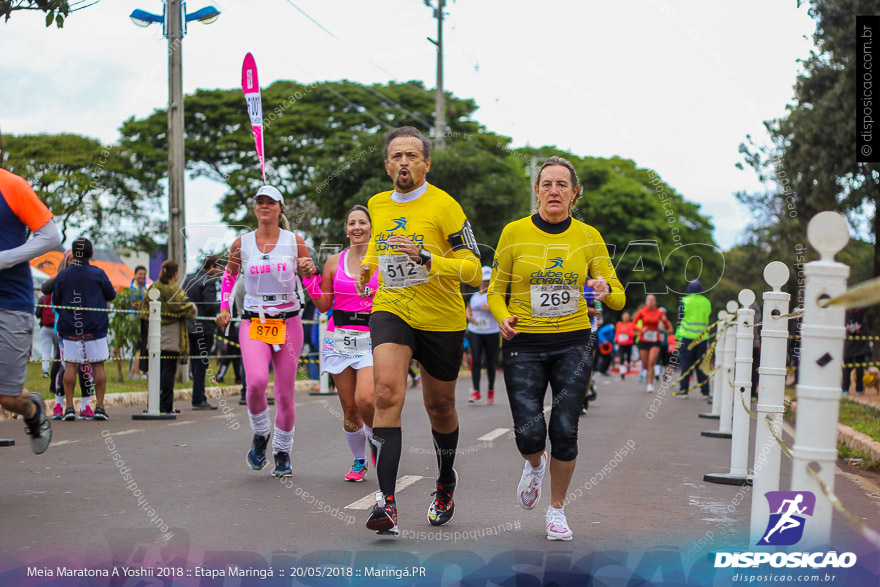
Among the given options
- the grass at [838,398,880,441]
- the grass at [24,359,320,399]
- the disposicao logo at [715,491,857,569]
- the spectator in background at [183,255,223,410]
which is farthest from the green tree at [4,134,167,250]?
the disposicao logo at [715,491,857,569]

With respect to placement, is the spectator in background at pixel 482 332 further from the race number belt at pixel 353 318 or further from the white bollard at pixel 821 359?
the white bollard at pixel 821 359

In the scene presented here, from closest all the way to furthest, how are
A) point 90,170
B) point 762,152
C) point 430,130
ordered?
point 762,152 < point 90,170 < point 430,130

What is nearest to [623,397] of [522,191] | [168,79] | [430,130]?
[168,79]

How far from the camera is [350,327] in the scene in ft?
23.0

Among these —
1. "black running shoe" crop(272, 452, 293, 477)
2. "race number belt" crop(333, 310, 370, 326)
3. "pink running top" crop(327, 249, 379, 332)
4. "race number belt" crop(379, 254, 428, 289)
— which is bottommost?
"black running shoe" crop(272, 452, 293, 477)

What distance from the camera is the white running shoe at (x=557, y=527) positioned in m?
5.16

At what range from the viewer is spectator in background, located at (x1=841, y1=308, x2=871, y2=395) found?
19.3 metres

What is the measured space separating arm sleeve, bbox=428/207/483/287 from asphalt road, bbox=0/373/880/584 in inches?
53.9

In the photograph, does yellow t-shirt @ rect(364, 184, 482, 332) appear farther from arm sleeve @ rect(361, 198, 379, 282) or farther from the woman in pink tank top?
the woman in pink tank top

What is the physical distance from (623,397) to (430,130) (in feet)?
71.1

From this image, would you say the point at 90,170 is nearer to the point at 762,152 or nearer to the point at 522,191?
the point at 522,191

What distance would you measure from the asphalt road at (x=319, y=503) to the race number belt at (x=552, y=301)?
1.20 m

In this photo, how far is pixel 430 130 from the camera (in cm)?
3762

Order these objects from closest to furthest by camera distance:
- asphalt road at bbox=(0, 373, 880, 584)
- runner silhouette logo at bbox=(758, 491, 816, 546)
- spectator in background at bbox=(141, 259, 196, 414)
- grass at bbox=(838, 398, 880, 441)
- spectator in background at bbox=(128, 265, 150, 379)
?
runner silhouette logo at bbox=(758, 491, 816, 546) → asphalt road at bbox=(0, 373, 880, 584) → grass at bbox=(838, 398, 880, 441) → spectator in background at bbox=(141, 259, 196, 414) → spectator in background at bbox=(128, 265, 150, 379)
